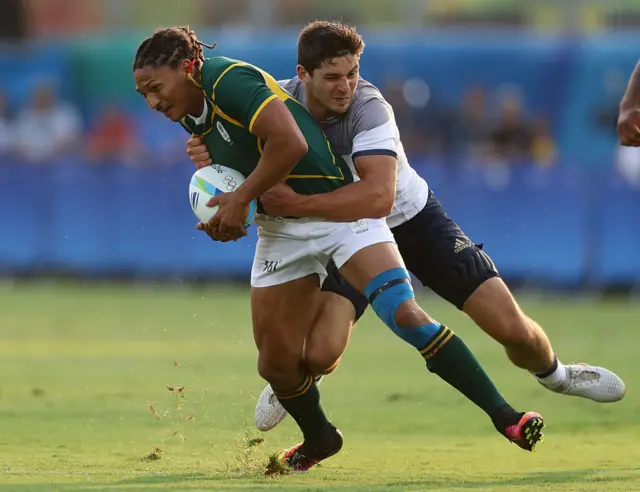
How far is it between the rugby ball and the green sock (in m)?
1.12

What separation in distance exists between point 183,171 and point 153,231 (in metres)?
0.88

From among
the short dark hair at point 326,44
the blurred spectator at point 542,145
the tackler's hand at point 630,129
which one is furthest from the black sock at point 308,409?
the blurred spectator at point 542,145

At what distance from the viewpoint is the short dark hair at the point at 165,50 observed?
22.8ft

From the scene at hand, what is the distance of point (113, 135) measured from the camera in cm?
1944

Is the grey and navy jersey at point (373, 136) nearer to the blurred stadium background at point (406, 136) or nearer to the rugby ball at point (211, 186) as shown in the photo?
the rugby ball at point (211, 186)

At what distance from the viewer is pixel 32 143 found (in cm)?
1911

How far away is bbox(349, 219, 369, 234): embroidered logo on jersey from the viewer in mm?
7086

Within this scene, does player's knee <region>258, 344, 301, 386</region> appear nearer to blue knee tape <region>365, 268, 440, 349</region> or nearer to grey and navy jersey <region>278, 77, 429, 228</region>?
blue knee tape <region>365, 268, 440, 349</region>

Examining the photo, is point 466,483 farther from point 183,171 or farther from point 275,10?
point 275,10

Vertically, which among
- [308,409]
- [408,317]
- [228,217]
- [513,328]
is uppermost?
[228,217]

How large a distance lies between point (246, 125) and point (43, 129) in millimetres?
12810

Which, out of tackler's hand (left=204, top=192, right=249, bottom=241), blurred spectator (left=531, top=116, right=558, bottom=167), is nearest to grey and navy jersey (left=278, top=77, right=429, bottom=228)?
tackler's hand (left=204, top=192, right=249, bottom=241)

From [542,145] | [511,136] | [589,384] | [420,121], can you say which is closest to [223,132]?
[589,384]

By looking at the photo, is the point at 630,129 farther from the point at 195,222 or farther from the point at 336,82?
the point at 195,222
